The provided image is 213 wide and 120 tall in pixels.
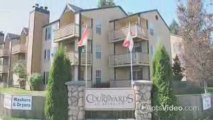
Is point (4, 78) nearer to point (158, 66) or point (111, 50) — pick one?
point (111, 50)

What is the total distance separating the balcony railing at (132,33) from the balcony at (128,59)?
195 centimetres

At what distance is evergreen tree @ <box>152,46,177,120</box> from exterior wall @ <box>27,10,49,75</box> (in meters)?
23.0

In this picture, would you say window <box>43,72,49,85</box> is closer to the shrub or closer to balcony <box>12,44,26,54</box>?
the shrub

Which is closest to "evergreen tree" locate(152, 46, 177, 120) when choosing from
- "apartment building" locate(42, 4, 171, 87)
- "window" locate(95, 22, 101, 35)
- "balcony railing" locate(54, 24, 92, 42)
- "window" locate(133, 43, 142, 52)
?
"apartment building" locate(42, 4, 171, 87)

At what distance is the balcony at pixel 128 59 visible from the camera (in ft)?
91.6

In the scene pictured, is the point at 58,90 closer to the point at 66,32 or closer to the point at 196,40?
the point at 196,40

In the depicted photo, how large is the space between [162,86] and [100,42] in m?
17.3

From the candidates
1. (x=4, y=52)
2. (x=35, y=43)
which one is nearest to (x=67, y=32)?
(x=35, y=43)

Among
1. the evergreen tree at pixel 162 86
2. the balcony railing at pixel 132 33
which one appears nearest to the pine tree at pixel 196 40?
the evergreen tree at pixel 162 86

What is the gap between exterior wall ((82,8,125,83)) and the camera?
29.4 meters

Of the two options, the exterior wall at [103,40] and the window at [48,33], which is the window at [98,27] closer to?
the exterior wall at [103,40]

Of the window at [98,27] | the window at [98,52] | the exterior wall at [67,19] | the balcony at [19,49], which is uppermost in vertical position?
the exterior wall at [67,19]

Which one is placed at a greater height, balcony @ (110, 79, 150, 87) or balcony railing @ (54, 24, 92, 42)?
balcony railing @ (54, 24, 92, 42)

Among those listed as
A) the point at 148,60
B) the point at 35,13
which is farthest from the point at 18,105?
the point at 35,13
